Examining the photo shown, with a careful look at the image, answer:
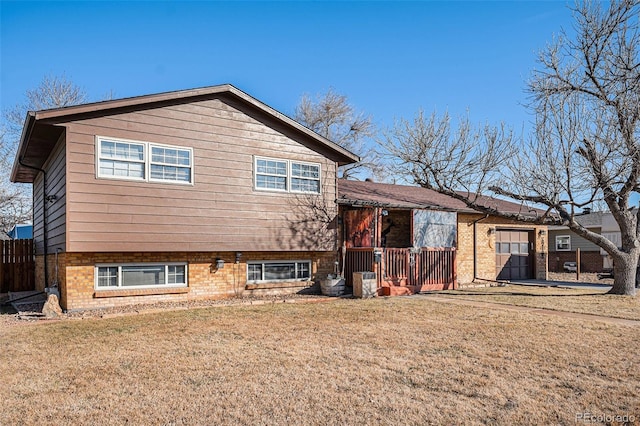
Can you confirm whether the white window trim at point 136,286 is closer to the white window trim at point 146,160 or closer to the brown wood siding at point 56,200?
the brown wood siding at point 56,200

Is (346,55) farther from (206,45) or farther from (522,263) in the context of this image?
(522,263)

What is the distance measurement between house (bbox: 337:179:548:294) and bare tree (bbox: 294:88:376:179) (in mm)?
10884

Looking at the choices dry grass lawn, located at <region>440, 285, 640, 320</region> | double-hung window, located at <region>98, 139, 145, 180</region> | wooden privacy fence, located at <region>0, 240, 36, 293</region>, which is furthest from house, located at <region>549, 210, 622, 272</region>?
wooden privacy fence, located at <region>0, 240, 36, 293</region>

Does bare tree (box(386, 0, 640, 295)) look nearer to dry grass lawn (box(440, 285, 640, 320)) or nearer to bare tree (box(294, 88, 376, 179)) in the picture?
dry grass lawn (box(440, 285, 640, 320))

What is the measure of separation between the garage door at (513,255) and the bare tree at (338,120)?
13150mm

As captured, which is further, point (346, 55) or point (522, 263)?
point (522, 263)

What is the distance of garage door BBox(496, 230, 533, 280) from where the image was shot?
1892 cm

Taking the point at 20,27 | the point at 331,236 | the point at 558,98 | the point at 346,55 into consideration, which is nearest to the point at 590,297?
the point at 558,98

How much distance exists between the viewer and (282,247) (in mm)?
12766

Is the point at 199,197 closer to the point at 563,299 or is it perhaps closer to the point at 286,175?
the point at 286,175

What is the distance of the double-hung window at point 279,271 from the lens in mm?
12922

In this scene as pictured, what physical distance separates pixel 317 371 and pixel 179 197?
698 centimetres

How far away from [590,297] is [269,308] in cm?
948

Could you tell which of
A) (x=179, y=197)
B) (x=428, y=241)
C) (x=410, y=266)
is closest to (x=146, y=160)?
(x=179, y=197)
